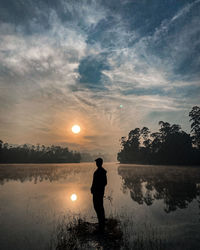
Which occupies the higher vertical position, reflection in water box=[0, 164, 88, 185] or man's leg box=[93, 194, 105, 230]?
man's leg box=[93, 194, 105, 230]

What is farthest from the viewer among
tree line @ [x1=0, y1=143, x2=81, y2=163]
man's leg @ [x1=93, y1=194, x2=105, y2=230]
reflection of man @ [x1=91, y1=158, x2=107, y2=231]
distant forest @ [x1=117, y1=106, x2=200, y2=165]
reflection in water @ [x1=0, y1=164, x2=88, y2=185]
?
tree line @ [x1=0, y1=143, x2=81, y2=163]

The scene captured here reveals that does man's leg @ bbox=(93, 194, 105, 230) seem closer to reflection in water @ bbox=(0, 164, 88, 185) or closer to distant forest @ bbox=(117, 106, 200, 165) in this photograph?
reflection in water @ bbox=(0, 164, 88, 185)

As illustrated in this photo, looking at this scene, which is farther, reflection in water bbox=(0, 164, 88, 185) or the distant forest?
the distant forest

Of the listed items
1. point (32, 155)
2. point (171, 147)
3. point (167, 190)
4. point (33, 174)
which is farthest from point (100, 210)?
point (32, 155)

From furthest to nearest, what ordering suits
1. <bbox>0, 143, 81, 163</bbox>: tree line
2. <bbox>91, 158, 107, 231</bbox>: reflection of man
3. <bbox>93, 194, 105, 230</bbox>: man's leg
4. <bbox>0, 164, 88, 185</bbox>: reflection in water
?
1. <bbox>0, 143, 81, 163</bbox>: tree line
2. <bbox>0, 164, 88, 185</bbox>: reflection in water
3. <bbox>91, 158, 107, 231</bbox>: reflection of man
4. <bbox>93, 194, 105, 230</bbox>: man's leg

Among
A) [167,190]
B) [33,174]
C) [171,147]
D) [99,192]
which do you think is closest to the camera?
[99,192]

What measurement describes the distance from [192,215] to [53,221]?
692 centimetres

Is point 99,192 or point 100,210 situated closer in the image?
point 100,210

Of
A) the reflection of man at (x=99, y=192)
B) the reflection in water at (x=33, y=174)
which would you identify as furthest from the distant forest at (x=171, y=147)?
the reflection of man at (x=99, y=192)

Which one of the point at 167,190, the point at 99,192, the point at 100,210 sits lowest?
the point at 167,190

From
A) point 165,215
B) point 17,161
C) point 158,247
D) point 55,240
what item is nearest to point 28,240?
point 55,240

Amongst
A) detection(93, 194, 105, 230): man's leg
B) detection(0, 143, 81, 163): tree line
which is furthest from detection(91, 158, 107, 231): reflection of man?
detection(0, 143, 81, 163): tree line

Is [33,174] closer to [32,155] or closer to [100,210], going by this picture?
[100,210]

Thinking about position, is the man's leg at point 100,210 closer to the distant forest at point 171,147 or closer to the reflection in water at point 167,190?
the reflection in water at point 167,190
